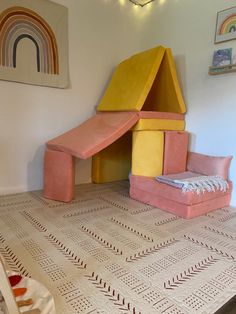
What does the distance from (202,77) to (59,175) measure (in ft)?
6.81

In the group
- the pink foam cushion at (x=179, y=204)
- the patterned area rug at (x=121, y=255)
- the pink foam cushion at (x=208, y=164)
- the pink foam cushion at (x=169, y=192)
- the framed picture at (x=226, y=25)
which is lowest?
the patterned area rug at (x=121, y=255)

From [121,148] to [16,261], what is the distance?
2345 mm

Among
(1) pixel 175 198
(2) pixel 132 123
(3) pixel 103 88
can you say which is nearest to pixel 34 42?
(3) pixel 103 88

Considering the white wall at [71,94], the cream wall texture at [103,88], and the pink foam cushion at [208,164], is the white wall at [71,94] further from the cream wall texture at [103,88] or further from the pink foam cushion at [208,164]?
the pink foam cushion at [208,164]

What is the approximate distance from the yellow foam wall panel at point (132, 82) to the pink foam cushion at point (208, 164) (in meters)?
0.95

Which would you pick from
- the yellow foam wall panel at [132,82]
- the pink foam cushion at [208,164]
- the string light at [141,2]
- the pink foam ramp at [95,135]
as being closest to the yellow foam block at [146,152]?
the pink foam ramp at [95,135]

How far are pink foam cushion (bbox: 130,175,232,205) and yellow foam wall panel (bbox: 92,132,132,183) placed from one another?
2.60 feet

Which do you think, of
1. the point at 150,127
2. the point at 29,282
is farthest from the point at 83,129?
the point at 29,282

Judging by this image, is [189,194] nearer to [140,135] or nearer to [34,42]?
[140,135]

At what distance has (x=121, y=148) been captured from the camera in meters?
3.61

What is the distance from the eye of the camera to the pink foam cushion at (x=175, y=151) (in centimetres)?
280

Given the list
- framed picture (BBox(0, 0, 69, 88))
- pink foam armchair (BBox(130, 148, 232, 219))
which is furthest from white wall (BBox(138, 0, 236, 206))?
framed picture (BBox(0, 0, 69, 88))

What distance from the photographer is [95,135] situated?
8.55ft

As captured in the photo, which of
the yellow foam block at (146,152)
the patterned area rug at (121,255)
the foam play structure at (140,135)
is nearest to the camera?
the patterned area rug at (121,255)
